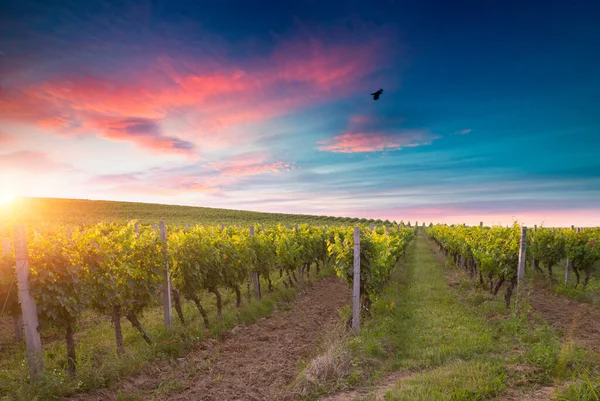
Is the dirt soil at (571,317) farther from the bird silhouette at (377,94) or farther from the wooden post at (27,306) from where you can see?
the wooden post at (27,306)

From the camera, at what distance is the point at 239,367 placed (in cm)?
696

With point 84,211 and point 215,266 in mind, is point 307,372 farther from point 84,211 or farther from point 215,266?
point 84,211

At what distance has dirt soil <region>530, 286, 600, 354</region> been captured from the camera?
27.5ft

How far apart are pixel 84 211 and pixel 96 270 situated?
59287 mm

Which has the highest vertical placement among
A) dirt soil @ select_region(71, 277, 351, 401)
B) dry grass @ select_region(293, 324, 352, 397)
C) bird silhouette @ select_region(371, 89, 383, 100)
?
bird silhouette @ select_region(371, 89, 383, 100)

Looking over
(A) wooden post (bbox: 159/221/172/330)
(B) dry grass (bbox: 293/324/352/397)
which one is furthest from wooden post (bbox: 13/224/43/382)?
(B) dry grass (bbox: 293/324/352/397)

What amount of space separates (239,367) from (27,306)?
4055 mm

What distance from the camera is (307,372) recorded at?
20.4 feet

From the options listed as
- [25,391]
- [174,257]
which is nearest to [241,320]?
[174,257]

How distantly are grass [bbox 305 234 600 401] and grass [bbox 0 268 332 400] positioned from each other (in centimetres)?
376

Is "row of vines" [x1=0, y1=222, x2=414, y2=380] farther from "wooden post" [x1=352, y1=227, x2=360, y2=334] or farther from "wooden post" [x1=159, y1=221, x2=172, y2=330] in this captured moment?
"wooden post" [x1=352, y1=227, x2=360, y2=334]

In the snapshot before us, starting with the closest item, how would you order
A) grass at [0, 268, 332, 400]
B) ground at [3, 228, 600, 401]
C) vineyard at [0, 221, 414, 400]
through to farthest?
grass at [0, 268, 332, 400]
ground at [3, 228, 600, 401]
vineyard at [0, 221, 414, 400]

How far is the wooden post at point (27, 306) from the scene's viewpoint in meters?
5.83

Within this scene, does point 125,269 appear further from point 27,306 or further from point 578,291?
point 578,291
